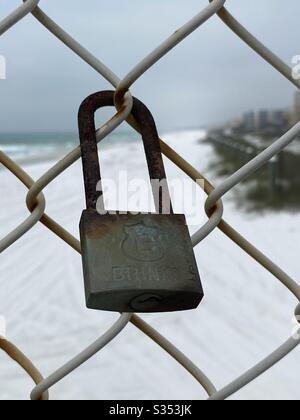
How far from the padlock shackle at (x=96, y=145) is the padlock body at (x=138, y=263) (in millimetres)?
15

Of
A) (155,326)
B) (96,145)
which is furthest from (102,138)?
(155,326)

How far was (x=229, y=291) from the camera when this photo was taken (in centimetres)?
357

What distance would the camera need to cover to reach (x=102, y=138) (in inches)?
17.4

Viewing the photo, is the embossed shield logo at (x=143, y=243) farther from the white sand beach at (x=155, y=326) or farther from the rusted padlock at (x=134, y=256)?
the white sand beach at (x=155, y=326)

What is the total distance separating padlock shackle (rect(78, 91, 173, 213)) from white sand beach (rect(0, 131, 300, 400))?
704mm

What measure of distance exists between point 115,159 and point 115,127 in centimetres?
834

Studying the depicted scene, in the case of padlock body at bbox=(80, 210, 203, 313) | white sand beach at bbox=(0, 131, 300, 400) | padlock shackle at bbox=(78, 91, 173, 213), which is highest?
white sand beach at bbox=(0, 131, 300, 400)

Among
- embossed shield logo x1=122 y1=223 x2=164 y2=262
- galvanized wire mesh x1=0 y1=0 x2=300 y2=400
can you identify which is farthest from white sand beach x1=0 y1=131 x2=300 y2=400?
embossed shield logo x1=122 y1=223 x2=164 y2=262

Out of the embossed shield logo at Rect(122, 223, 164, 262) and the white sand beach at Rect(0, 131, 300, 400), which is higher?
the white sand beach at Rect(0, 131, 300, 400)

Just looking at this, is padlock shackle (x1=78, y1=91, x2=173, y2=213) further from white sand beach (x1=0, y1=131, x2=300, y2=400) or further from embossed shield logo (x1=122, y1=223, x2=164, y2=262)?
white sand beach (x1=0, y1=131, x2=300, y2=400)

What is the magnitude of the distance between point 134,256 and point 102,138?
0.10 m

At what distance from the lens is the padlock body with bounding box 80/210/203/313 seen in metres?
0.38
